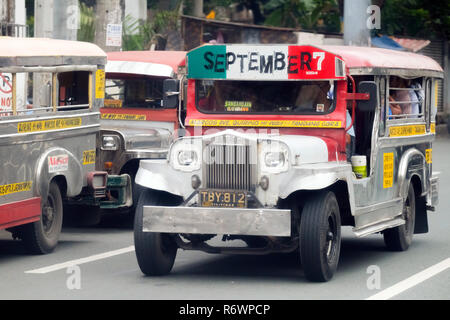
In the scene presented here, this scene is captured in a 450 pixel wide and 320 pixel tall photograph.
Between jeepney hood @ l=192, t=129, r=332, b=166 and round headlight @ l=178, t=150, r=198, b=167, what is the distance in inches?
7.8

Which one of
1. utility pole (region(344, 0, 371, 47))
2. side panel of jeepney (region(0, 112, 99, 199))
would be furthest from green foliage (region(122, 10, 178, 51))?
side panel of jeepney (region(0, 112, 99, 199))

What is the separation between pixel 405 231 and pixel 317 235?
3.01 metres

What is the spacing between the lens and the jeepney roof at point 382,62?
10.2 meters

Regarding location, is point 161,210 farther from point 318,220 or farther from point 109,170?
point 109,170

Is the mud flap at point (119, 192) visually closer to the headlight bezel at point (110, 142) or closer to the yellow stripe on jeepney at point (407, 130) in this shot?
the headlight bezel at point (110, 142)

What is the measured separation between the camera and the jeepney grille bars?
29.8 ft

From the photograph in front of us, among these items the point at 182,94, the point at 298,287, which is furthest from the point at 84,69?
the point at 298,287

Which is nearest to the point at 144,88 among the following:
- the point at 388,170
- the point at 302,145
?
the point at 388,170

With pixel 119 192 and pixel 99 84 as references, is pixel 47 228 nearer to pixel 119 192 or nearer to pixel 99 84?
pixel 119 192

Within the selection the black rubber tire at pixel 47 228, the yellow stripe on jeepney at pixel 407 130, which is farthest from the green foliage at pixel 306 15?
the black rubber tire at pixel 47 228

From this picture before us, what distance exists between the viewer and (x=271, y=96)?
1016cm

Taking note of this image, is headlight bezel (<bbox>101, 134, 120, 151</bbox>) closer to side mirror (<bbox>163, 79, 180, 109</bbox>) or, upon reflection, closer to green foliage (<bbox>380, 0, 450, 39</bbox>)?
side mirror (<bbox>163, 79, 180, 109</bbox>)

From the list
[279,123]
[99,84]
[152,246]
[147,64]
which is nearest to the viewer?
[152,246]
